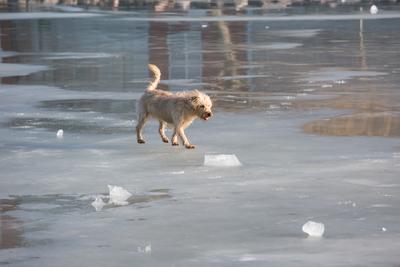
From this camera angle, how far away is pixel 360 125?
557 inches

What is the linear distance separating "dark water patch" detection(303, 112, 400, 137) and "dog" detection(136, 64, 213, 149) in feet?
5.50

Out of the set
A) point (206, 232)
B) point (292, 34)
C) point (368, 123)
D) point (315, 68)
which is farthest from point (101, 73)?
point (206, 232)

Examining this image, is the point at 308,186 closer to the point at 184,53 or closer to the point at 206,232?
the point at 206,232

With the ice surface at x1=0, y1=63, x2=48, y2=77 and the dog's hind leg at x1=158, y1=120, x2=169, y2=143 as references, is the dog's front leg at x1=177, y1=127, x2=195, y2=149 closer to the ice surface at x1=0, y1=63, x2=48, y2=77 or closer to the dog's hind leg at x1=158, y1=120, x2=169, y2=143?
the dog's hind leg at x1=158, y1=120, x2=169, y2=143

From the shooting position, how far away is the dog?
40.8 feet

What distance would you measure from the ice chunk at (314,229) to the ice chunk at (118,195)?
6.00ft

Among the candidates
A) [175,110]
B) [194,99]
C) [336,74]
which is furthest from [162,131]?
[336,74]

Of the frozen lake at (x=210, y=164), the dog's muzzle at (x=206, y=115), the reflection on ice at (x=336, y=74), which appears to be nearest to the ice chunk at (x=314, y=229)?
the frozen lake at (x=210, y=164)

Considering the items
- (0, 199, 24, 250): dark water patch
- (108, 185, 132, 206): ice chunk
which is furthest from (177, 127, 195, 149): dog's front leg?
(0, 199, 24, 250): dark water patch

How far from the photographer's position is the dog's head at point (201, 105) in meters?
12.3

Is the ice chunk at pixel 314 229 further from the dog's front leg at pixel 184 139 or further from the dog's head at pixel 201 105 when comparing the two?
the dog's front leg at pixel 184 139

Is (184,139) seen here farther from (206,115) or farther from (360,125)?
(360,125)

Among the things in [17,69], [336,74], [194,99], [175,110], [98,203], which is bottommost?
[17,69]

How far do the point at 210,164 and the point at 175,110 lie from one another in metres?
1.37
